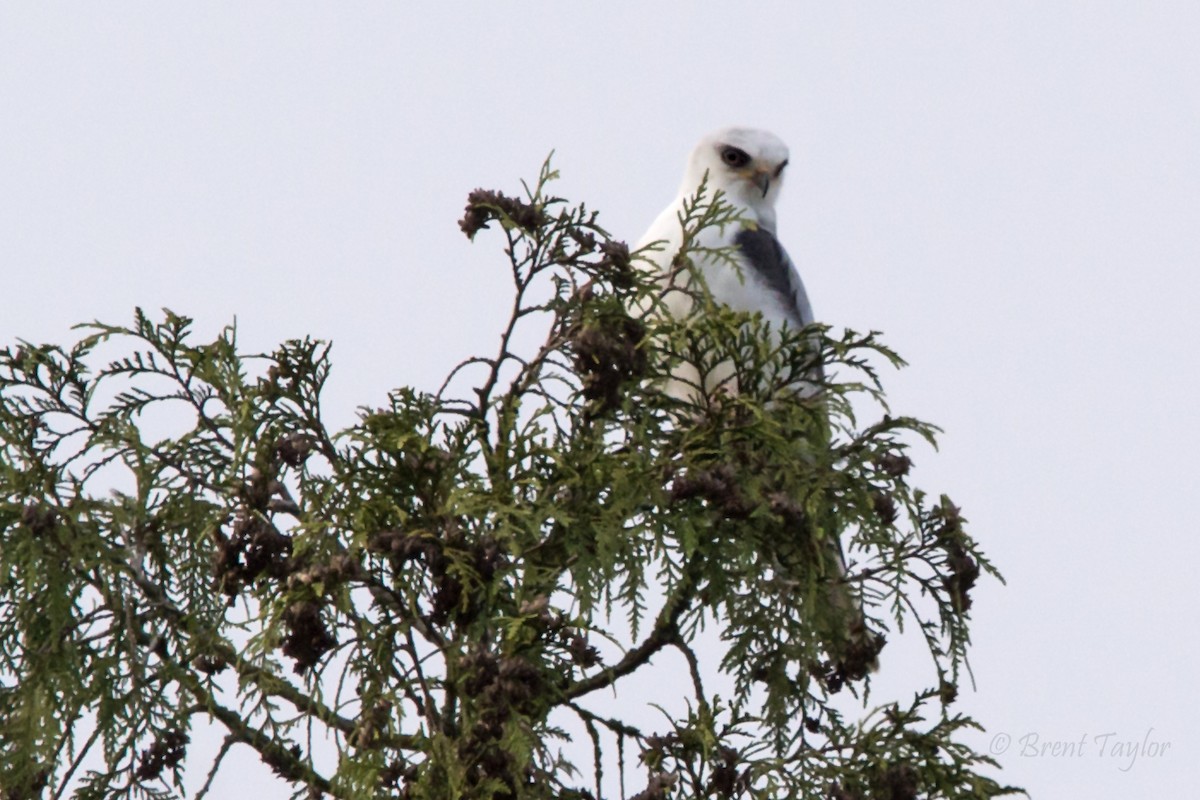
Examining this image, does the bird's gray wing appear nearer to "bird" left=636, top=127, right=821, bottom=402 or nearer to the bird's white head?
"bird" left=636, top=127, right=821, bottom=402

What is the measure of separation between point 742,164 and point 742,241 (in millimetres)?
577

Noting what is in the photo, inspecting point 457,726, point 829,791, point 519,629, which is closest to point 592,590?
point 519,629

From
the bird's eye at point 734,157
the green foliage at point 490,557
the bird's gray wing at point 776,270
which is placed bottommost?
the green foliage at point 490,557

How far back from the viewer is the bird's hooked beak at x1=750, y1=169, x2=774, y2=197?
6.74 metres

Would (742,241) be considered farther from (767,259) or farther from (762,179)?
(762,179)

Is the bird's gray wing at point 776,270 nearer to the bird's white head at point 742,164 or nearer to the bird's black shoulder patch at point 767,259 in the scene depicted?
the bird's black shoulder patch at point 767,259

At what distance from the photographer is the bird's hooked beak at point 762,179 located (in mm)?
6742

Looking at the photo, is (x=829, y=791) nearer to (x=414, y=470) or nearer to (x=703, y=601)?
(x=703, y=601)

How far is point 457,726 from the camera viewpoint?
3258mm

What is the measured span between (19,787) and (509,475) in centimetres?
123

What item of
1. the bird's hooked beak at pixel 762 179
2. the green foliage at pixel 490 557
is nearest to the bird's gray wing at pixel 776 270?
the bird's hooked beak at pixel 762 179

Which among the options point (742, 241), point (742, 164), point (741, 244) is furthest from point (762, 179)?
point (741, 244)

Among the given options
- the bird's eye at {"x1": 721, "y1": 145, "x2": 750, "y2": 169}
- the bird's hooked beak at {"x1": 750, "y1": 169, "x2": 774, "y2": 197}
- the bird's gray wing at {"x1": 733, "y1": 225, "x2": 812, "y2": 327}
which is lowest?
the bird's gray wing at {"x1": 733, "y1": 225, "x2": 812, "y2": 327}

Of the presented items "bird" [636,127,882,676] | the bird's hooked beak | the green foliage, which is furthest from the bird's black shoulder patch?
the green foliage
